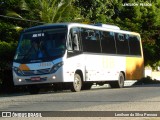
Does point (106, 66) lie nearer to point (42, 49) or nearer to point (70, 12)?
point (42, 49)

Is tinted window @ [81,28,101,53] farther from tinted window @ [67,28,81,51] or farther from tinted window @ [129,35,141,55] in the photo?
tinted window @ [129,35,141,55]

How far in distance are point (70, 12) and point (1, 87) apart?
849 cm

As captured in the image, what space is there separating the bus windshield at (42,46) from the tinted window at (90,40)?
1.84 metres

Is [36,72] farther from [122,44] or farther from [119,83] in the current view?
[122,44]

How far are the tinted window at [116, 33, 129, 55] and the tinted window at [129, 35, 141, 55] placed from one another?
68cm

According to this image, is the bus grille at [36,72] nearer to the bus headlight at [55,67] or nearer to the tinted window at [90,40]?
the bus headlight at [55,67]

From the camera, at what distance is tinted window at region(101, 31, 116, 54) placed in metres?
25.6

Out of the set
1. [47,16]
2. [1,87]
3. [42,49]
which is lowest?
[1,87]

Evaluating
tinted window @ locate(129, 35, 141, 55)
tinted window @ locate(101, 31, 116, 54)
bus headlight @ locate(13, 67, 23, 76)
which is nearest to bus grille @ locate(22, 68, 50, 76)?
bus headlight @ locate(13, 67, 23, 76)

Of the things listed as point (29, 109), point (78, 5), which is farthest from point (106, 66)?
point (78, 5)

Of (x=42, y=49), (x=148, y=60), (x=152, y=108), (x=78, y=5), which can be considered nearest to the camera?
(x=152, y=108)

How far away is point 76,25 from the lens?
2273 centimetres

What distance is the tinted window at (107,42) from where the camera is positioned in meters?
25.6

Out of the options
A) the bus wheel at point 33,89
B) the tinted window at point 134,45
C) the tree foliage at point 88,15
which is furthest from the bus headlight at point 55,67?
the tree foliage at point 88,15
